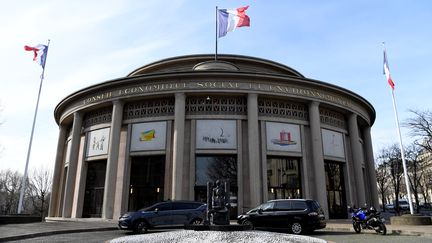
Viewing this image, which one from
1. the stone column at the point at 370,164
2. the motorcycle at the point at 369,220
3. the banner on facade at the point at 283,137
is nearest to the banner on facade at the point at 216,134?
the banner on facade at the point at 283,137

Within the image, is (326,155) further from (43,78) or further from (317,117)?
(43,78)

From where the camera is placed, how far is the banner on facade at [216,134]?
2419 centimetres

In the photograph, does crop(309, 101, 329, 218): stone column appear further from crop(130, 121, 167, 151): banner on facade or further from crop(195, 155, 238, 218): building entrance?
crop(130, 121, 167, 151): banner on facade

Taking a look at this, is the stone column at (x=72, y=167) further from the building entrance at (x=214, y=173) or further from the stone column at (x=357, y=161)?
the stone column at (x=357, y=161)

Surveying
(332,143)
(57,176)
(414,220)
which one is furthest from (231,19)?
(57,176)

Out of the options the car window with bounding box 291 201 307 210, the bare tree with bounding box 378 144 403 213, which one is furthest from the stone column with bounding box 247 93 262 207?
the bare tree with bounding box 378 144 403 213

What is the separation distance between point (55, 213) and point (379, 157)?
161 feet

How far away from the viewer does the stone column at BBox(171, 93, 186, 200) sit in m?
22.4

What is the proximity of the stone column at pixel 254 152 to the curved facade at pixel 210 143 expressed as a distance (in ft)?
0.25

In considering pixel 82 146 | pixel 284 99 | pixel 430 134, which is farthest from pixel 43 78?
pixel 430 134

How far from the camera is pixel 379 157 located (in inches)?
2090

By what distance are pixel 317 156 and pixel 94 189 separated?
18.8 meters

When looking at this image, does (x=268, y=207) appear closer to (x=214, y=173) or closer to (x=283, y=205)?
(x=283, y=205)

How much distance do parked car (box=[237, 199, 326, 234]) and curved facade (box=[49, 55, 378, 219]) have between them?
699 cm
